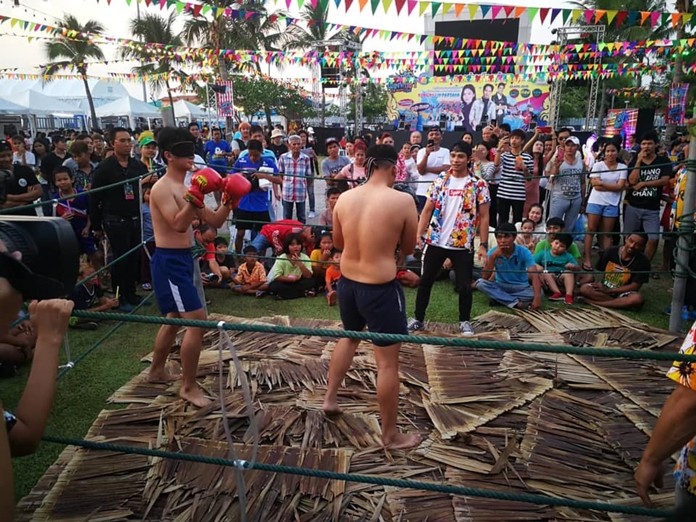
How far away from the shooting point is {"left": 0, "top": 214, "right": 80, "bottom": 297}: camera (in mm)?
1337

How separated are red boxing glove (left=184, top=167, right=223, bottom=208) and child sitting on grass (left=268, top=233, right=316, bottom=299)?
253 cm

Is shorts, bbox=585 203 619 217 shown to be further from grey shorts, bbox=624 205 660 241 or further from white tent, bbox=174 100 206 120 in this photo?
white tent, bbox=174 100 206 120

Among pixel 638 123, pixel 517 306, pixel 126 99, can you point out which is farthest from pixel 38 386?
pixel 126 99

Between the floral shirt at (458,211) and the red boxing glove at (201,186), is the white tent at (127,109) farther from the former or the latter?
the red boxing glove at (201,186)

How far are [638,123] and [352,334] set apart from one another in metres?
20.0

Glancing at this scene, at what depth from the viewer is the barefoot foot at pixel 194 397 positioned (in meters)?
3.26

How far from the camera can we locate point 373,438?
2.89 meters

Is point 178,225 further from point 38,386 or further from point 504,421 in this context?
point 504,421

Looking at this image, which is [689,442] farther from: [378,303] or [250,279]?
[250,279]

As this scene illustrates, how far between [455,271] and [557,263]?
1.99m

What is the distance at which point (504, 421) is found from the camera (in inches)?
121

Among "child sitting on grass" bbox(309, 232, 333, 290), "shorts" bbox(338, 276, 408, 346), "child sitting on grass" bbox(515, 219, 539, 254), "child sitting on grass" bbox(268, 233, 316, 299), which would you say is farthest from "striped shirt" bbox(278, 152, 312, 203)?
"shorts" bbox(338, 276, 408, 346)

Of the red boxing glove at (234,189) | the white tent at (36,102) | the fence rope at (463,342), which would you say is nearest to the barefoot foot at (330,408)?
the red boxing glove at (234,189)

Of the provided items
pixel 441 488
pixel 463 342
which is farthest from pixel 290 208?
pixel 463 342
